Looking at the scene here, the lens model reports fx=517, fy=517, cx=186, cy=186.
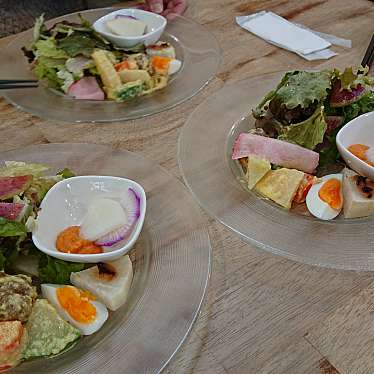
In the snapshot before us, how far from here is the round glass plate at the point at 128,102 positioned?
1.41 meters

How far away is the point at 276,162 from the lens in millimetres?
1140

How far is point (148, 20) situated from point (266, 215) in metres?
0.90

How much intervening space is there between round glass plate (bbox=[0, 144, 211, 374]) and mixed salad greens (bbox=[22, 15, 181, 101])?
10.7 inches

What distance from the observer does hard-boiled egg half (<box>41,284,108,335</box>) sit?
2.83 feet

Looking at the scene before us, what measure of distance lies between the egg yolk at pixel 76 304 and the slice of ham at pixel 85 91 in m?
0.70

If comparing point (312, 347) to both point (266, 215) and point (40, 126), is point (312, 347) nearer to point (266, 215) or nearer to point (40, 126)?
point (266, 215)

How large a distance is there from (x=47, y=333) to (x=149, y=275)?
21cm

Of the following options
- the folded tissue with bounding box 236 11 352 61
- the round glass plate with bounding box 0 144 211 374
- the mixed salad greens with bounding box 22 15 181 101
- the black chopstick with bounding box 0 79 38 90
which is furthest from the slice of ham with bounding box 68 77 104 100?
the folded tissue with bounding box 236 11 352 61

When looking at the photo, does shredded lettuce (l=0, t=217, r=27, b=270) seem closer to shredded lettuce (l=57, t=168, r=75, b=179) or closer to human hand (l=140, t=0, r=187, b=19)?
shredded lettuce (l=57, t=168, r=75, b=179)

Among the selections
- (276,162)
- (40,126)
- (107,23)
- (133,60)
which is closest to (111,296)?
(276,162)

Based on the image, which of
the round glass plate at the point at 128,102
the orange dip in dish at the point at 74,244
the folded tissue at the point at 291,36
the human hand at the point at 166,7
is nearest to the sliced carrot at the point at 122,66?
the round glass plate at the point at 128,102

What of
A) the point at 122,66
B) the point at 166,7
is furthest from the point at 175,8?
the point at 122,66

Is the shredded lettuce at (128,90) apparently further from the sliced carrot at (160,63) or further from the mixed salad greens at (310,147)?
the mixed salad greens at (310,147)

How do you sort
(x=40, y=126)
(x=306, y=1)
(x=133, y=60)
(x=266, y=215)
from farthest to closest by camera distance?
(x=306, y=1) < (x=133, y=60) < (x=40, y=126) < (x=266, y=215)
